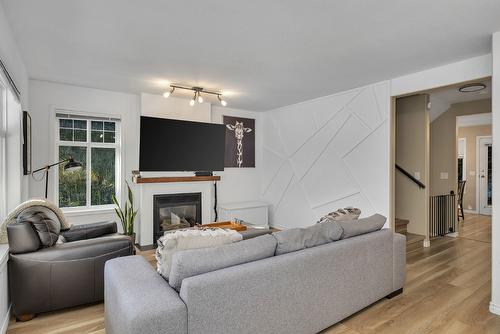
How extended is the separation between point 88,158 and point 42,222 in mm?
2096

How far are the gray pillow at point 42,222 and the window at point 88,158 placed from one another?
5.88ft

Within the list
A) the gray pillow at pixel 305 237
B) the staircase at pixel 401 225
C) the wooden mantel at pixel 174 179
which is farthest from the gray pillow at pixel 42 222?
the staircase at pixel 401 225

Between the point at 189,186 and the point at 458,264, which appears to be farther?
the point at 189,186

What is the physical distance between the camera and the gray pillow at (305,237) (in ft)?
6.53

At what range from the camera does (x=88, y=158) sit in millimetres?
4309

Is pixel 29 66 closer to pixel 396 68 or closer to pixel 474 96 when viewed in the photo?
pixel 396 68

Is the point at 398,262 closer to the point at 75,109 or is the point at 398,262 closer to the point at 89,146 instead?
the point at 89,146

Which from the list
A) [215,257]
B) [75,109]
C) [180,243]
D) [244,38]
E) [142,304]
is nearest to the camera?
[142,304]

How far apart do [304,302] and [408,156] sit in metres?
3.96

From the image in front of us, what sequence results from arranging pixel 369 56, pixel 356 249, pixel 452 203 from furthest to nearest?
pixel 452 203, pixel 369 56, pixel 356 249

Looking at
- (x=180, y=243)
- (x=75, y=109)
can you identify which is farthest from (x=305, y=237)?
(x=75, y=109)

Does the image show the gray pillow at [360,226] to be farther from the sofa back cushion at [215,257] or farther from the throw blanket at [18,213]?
the throw blanket at [18,213]

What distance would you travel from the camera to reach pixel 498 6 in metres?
2.04

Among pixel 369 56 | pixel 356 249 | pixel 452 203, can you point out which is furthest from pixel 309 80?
pixel 452 203
